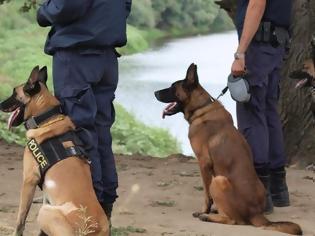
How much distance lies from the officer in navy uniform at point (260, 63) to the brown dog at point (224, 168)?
0.21 metres

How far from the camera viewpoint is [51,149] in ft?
12.5

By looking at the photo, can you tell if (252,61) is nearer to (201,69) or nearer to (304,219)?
(304,219)

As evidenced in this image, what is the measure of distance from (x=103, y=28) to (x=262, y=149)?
184 centimetres

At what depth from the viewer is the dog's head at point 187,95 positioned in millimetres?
5336

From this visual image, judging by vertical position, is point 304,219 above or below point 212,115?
below

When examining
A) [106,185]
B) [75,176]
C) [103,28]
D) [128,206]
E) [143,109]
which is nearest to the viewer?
[75,176]

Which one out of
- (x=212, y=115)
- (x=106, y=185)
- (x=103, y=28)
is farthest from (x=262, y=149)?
(x=103, y=28)

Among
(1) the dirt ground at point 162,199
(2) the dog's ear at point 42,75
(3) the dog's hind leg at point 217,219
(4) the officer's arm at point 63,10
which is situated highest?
(4) the officer's arm at point 63,10

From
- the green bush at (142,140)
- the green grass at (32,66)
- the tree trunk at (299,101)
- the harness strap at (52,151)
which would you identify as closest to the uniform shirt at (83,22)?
the harness strap at (52,151)

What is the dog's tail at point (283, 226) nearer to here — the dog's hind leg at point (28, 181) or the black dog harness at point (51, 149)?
the black dog harness at point (51, 149)

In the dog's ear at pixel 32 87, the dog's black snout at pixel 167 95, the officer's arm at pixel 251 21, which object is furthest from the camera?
the dog's black snout at pixel 167 95

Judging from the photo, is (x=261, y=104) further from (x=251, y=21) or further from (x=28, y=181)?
(x=28, y=181)

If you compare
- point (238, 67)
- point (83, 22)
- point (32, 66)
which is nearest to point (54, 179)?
point (83, 22)

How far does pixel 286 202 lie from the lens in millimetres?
5566
